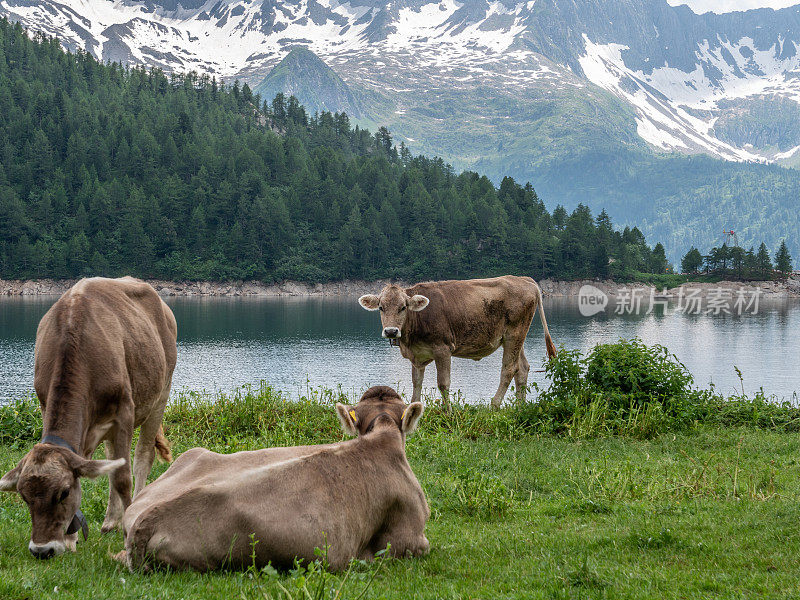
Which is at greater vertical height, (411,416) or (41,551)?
(411,416)

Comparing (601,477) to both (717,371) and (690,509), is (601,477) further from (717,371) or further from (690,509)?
(717,371)

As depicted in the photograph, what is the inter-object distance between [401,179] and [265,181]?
1134 inches

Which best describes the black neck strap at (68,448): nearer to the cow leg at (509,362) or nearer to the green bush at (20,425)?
the green bush at (20,425)

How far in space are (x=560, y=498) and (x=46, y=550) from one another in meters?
5.95

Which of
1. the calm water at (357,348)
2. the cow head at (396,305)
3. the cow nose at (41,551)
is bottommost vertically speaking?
the calm water at (357,348)

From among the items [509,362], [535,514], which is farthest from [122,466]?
[509,362]

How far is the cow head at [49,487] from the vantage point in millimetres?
5562

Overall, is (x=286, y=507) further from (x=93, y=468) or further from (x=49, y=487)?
(x=49, y=487)

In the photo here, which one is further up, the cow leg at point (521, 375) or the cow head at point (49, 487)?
the cow head at point (49, 487)

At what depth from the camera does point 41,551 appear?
5.54 metres

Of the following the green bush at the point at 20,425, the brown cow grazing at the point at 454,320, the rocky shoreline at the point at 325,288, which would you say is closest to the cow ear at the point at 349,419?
the brown cow grazing at the point at 454,320

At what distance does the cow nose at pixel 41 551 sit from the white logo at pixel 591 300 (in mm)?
88065

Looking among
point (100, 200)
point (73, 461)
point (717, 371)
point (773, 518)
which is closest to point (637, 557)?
point (773, 518)

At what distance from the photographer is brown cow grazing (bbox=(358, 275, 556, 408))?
49.1ft
